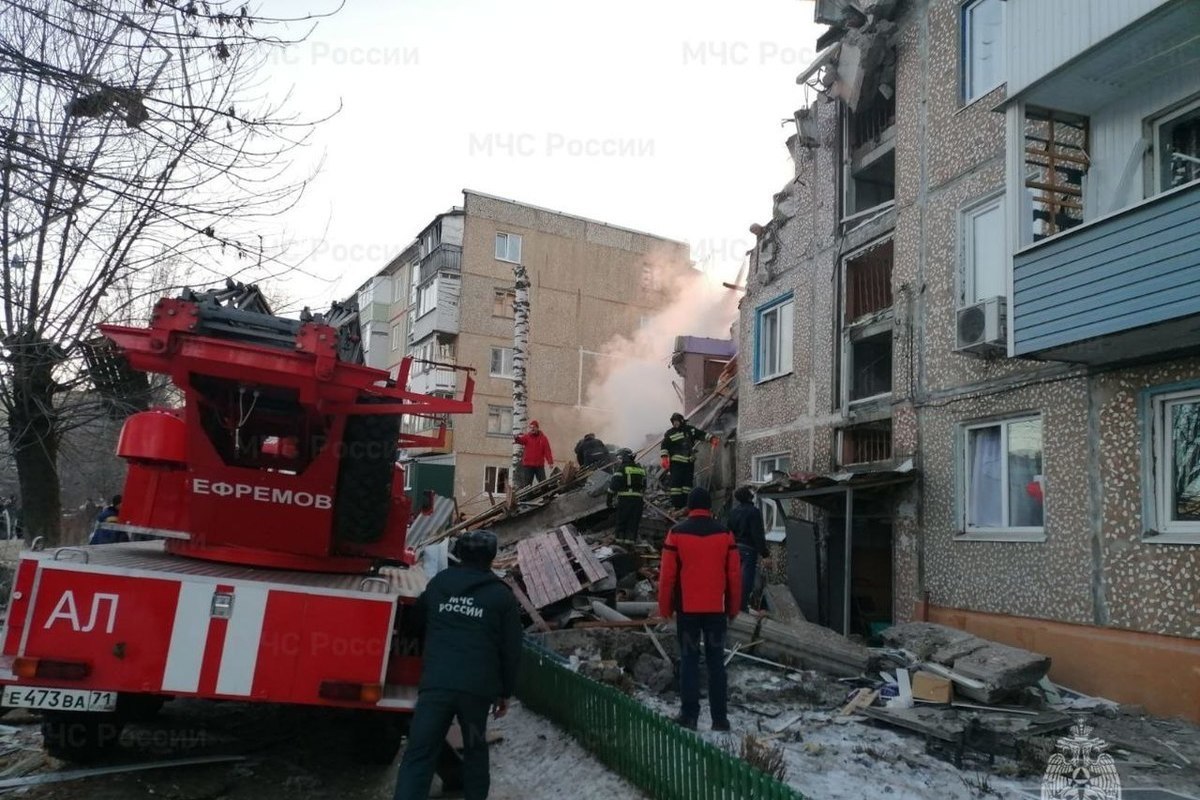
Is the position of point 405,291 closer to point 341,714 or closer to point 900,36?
point 900,36

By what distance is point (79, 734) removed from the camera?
5625 millimetres

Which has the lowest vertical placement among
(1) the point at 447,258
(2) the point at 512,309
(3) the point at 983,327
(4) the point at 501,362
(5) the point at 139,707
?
(5) the point at 139,707

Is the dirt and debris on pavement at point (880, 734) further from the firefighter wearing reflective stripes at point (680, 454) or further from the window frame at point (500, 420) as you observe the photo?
the window frame at point (500, 420)

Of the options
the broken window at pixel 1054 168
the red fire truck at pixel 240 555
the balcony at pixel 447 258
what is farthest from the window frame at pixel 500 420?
the red fire truck at pixel 240 555

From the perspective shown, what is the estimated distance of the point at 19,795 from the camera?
5203mm

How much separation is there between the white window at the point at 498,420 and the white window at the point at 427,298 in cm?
475

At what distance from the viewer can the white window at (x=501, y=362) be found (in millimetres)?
35531

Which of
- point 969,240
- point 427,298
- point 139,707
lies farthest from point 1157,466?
point 427,298

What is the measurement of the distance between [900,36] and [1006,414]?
5908 millimetres

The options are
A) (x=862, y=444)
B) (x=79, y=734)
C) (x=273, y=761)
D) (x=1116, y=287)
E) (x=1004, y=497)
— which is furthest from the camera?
(x=862, y=444)

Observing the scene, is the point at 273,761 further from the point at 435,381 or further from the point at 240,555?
the point at 435,381

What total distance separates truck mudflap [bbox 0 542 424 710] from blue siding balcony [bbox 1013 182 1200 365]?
6.30 meters

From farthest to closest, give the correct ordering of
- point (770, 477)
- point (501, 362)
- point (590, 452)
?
point (501, 362) < point (590, 452) < point (770, 477)

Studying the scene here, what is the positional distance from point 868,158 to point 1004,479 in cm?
575
